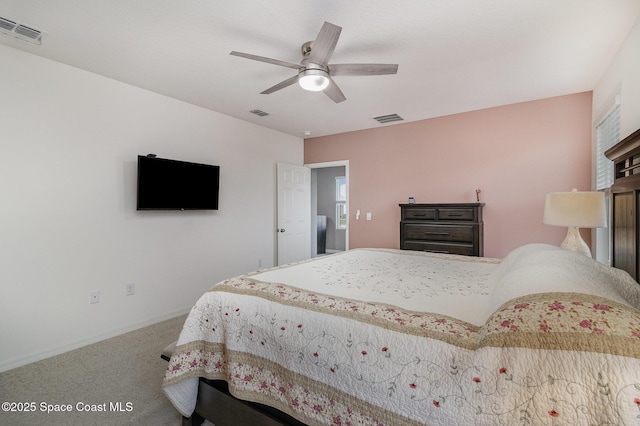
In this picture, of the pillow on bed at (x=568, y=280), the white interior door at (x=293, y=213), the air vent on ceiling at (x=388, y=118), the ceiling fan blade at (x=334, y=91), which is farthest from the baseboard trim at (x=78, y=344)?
the air vent on ceiling at (x=388, y=118)

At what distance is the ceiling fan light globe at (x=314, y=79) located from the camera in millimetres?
2168

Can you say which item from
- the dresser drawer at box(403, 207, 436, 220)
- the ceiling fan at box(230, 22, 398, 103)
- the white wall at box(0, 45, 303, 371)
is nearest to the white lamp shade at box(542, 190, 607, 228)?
the dresser drawer at box(403, 207, 436, 220)

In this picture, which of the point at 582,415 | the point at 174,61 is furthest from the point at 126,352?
the point at 582,415

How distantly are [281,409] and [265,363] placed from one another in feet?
0.66

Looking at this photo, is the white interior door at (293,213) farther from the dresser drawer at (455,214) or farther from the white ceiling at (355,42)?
the dresser drawer at (455,214)

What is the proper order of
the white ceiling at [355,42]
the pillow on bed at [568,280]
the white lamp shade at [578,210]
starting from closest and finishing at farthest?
the pillow on bed at [568,280]
the white ceiling at [355,42]
the white lamp shade at [578,210]

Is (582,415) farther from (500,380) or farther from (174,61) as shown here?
(174,61)

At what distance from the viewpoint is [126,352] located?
8.68 ft

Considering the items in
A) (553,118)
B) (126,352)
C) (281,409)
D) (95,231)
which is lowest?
(126,352)

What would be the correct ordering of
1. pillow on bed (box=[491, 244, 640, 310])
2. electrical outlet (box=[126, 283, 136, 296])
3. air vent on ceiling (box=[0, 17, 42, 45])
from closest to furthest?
pillow on bed (box=[491, 244, 640, 310]), air vent on ceiling (box=[0, 17, 42, 45]), electrical outlet (box=[126, 283, 136, 296])

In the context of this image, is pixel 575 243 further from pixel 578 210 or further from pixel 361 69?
pixel 361 69

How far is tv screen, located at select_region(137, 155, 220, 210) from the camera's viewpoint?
125 inches

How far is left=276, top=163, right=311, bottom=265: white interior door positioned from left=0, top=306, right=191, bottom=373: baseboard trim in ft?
6.50

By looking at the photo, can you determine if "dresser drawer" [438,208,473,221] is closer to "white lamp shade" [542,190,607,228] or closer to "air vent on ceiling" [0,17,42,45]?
"white lamp shade" [542,190,607,228]
